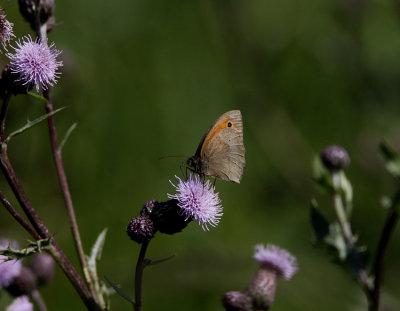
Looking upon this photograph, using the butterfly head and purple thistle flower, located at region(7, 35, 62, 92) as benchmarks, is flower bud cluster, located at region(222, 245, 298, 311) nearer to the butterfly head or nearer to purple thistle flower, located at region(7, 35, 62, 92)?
the butterfly head

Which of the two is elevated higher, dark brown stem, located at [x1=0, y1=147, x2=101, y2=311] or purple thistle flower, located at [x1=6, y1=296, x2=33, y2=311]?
dark brown stem, located at [x1=0, y1=147, x2=101, y2=311]

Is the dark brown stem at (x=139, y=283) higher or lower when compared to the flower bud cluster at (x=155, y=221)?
lower

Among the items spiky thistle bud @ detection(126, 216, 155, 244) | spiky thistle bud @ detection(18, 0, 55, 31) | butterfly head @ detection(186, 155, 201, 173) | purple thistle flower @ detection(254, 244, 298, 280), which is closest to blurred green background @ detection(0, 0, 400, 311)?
purple thistle flower @ detection(254, 244, 298, 280)

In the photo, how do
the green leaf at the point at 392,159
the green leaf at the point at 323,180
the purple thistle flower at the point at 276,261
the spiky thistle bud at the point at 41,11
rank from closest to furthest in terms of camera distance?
the green leaf at the point at 392,159, the green leaf at the point at 323,180, the spiky thistle bud at the point at 41,11, the purple thistle flower at the point at 276,261

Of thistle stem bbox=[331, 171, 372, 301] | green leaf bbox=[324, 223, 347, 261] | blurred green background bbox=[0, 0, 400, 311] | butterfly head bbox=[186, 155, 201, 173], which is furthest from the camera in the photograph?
blurred green background bbox=[0, 0, 400, 311]

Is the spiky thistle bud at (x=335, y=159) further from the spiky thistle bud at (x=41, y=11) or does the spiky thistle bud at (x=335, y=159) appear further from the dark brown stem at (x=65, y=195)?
the spiky thistle bud at (x=41, y=11)

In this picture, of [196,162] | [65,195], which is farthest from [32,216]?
[196,162]

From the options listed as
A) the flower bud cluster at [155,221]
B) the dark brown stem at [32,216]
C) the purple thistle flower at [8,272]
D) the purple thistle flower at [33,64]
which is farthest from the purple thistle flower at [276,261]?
the purple thistle flower at [33,64]
